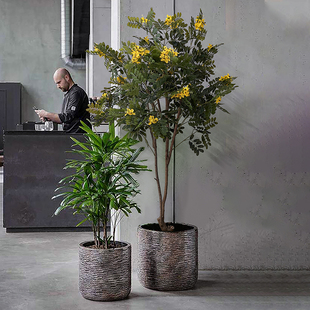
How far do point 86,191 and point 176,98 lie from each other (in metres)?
0.77

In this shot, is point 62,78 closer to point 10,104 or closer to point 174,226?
point 174,226

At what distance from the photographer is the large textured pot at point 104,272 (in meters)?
2.88

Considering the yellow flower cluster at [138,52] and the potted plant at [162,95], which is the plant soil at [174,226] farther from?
the yellow flower cluster at [138,52]

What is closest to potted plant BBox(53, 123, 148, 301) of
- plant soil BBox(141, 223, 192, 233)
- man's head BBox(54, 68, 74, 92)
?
plant soil BBox(141, 223, 192, 233)

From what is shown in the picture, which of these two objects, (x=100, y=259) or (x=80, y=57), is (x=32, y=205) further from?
(x=80, y=57)

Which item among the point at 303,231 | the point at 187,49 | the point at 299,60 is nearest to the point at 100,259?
the point at 187,49

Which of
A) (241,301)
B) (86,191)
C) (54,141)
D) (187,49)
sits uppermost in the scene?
(187,49)

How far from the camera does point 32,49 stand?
1545 centimetres

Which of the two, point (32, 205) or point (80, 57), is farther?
point (80, 57)

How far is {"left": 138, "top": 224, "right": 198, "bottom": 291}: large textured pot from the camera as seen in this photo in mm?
3098

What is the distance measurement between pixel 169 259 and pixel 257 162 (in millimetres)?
1030

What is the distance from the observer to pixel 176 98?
3.07 meters

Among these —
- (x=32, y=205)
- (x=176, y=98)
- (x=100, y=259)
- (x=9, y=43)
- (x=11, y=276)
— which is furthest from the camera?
(x=9, y=43)

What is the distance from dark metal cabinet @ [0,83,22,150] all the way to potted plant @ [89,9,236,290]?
12708 mm
